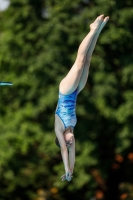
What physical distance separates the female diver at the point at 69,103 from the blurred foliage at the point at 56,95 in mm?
11247

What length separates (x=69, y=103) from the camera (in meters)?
8.74

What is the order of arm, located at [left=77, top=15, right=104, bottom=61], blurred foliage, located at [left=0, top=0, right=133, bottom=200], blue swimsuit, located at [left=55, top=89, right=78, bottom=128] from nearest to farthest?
1. blue swimsuit, located at [left=55, top=89, right=78, bottom=128]
2. arm, located at [left=77, top=15, right=104, bottom=61]
3. blurred foliage, located at [left=0, top=0, right=133, bottom=200]

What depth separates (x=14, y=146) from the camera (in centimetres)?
2169

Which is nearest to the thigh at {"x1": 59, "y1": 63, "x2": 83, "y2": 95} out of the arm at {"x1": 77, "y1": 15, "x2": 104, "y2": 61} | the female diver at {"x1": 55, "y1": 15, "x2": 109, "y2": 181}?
the female diver at {"x1": 55, "y1": 15, "x2": 109, "y2": 181}

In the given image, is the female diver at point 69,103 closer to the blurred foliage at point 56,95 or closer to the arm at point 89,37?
the arm at point 89,37

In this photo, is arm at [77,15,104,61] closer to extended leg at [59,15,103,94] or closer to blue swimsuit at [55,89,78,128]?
extended leg at [59,15,103,94]

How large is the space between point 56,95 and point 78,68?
12149 millimetres

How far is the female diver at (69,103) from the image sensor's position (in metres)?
8.75

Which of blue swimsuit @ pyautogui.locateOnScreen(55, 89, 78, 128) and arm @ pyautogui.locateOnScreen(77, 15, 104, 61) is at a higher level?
arm @ pyautogui.locateOnScreen(77, 15, 104, 61)

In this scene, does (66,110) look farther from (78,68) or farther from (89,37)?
(89,37)

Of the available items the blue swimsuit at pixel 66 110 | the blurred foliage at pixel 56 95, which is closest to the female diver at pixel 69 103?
the blue swimsuit at pixel 66 110

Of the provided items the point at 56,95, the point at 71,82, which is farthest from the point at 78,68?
the point at 56,95

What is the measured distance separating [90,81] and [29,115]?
1.91 metres

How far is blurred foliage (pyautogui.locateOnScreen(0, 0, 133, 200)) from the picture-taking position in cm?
2097
